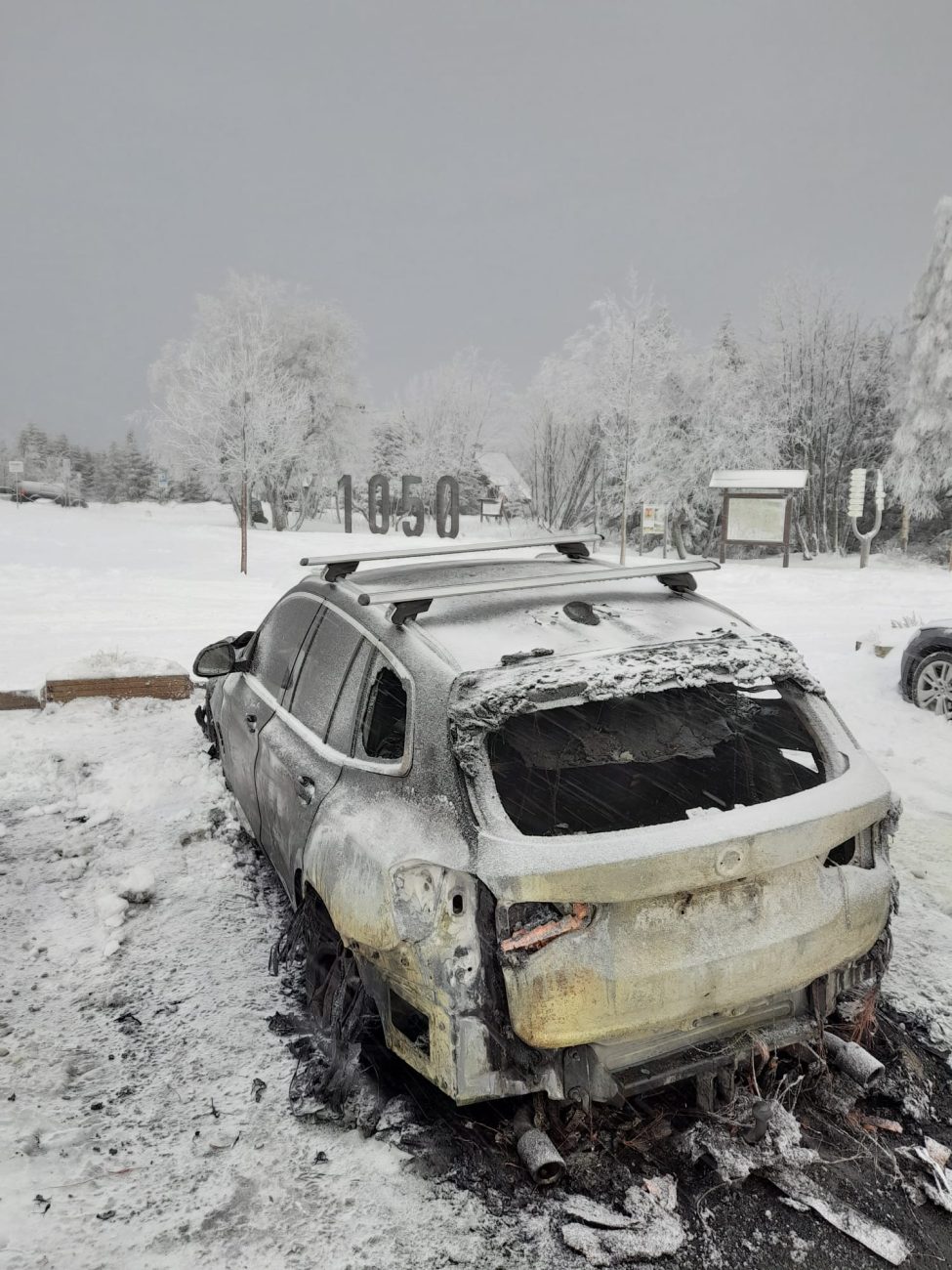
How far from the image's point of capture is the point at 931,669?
8.16 metres

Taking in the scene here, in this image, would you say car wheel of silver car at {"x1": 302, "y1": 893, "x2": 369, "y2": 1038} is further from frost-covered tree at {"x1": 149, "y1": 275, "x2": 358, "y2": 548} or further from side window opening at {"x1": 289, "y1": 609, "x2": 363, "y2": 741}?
frost-covered tree at {"x1": 149, "y1": 275, "x2": 358, "y2": 548}

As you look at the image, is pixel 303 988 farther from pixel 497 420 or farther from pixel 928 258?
pixel 497 420

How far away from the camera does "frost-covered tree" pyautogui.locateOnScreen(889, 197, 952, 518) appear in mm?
29031

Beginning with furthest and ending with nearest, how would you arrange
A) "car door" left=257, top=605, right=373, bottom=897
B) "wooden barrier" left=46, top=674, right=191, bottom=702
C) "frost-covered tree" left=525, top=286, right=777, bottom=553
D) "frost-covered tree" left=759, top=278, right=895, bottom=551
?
"frost-covered tree" left=759, top=278, right=895, bottom=551 → "frost-covered tree" left=525, top=286, right=777, bottom=553 → "wooden barrier" left=46, top=674, right=191, bottom=702 → "car door" left=257, top=605, right=373, bottom=897

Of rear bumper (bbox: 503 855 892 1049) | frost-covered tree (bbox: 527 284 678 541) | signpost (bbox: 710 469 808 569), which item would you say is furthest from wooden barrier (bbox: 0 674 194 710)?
signpost (bbox: 710 469 808 569)

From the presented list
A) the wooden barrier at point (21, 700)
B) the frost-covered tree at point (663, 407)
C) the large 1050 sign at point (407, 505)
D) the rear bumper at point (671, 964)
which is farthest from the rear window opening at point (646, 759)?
the large 1050 sign at point (407, 505)

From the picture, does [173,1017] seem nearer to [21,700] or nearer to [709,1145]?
[709,1145]

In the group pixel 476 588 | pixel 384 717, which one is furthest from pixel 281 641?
pixel 476 588

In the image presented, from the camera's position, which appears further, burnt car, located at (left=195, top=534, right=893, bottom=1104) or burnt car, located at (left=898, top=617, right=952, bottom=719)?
burnt car, located at (left=898, top=617, right=952, bottom=719)

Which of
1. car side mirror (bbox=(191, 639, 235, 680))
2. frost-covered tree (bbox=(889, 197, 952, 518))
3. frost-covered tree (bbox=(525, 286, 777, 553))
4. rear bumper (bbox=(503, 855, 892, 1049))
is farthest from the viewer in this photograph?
frost-covered tree (bbox=(525, 286, 777, 553))

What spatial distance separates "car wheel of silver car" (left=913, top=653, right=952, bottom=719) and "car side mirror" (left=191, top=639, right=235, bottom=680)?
20.5 ft

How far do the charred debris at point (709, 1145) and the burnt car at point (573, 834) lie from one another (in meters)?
0.26

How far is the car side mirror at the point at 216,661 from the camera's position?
4.89 meters

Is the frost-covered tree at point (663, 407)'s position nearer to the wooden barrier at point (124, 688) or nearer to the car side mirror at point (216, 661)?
the wooden barrier at point (124, 688)
